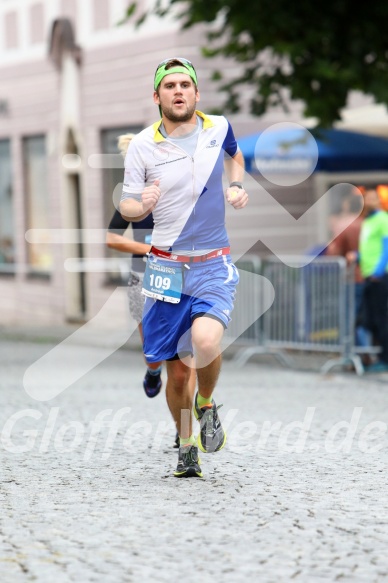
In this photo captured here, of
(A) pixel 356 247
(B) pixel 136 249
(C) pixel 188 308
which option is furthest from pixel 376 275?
(C) pixel 188 308

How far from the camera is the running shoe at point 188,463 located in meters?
6.76

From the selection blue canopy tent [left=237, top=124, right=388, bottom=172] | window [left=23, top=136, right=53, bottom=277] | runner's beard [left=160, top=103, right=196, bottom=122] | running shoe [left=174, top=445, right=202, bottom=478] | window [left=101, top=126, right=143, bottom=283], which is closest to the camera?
runner's beard [left=160, top=103, right=196, bottom=122]

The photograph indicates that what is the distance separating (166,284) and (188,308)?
0.16 meters

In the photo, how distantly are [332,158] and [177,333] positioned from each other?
30.2ft

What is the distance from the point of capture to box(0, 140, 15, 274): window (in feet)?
80.2

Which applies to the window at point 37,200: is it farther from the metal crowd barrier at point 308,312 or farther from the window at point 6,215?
the metal crowd barrier at point 308,312

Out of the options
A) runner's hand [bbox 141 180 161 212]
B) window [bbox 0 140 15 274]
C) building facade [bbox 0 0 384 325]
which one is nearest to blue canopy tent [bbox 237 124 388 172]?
building facade [bbox 0 0 384 325]

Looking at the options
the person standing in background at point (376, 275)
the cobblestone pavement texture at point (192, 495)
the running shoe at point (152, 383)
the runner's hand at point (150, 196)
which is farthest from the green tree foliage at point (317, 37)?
the runner's hand at point (150, 196)

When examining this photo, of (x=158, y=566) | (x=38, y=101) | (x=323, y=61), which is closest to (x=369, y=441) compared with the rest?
(x=158, y=566)

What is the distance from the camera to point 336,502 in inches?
240

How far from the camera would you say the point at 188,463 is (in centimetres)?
676

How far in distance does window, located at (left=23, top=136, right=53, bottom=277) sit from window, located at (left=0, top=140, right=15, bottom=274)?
0.66 meters

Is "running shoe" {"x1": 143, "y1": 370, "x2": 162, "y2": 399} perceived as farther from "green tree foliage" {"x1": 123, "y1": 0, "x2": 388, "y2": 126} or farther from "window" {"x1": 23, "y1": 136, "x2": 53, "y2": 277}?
"window" {"x1": 23, "y1": 136, "x2": 53, "y2": 277}

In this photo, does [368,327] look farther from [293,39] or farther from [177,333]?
[177,333]
